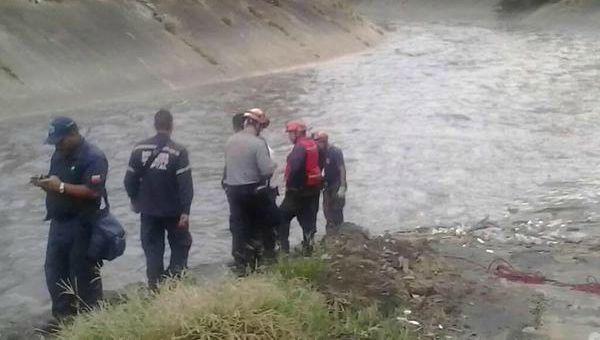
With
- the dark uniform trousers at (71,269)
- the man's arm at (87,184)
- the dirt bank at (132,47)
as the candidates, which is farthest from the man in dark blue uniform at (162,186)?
the dirt bank at (132,47)

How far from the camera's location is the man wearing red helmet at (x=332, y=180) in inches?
455

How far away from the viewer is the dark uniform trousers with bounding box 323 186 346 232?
12.0m

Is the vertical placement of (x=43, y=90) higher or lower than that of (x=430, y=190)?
higher

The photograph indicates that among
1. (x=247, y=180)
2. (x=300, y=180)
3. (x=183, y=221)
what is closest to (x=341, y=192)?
(x=300, y=180)

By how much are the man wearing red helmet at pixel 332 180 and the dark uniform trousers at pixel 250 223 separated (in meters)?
1.15

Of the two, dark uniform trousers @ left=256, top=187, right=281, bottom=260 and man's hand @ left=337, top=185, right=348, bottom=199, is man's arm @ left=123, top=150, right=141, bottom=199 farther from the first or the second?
man's hand @ left=337, top=185, right=348, bottom=199

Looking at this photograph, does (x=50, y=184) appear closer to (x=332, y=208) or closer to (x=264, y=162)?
(x=264, y=162)

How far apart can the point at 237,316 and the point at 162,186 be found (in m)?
2.71

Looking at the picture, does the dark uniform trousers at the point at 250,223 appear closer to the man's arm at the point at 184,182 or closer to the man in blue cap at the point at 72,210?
the man's arm at the point at 184,182

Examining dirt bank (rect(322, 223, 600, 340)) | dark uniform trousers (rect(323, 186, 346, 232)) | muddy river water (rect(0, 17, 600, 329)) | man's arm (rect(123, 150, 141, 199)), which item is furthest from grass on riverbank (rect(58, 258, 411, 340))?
dark uniform trousers (rect(323, 186, 346, 232))

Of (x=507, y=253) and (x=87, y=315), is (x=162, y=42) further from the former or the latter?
(x=87, y=315)

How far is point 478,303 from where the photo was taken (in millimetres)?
8617

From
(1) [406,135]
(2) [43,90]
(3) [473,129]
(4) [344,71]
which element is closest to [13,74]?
(2) [43,90]

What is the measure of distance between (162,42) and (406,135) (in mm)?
10017
